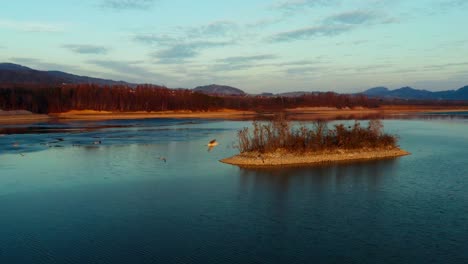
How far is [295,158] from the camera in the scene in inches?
825

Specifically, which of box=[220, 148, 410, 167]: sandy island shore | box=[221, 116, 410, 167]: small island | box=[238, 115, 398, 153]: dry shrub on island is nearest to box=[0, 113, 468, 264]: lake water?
box=[220, 148, 410, 167]: sandy island shore

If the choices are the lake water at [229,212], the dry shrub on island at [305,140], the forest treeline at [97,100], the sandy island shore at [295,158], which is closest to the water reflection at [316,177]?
the lake water at [229,212]

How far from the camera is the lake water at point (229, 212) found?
9156 millimetres

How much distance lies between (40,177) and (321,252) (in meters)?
13.1

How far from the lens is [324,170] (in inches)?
743

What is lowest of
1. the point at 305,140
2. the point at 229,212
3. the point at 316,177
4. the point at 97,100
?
the point at 229,212

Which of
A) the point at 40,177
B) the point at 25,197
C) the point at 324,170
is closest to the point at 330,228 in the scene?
the point at 324,170

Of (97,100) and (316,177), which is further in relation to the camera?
(97,100)

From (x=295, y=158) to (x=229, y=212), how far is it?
31.4ft

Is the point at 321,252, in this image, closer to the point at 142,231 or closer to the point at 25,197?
the point at 142,231

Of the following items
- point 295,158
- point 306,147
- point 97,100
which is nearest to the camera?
point 295,158

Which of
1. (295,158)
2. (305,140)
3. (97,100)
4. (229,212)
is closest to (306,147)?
(305,140)

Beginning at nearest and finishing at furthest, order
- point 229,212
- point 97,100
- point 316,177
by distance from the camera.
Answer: point 229,212
point 316,177
point 97,100

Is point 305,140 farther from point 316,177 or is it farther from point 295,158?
point 316,177
